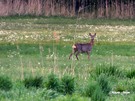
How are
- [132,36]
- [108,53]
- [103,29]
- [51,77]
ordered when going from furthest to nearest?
1. [103,29]
2. [132,36]
3. [108,53]
4. [51,77]

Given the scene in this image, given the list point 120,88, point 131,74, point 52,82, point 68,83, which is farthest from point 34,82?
point 131,74

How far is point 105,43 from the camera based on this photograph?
2616 cm

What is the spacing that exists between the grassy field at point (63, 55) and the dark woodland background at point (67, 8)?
0.67 metres

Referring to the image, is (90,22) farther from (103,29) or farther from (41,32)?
(41,32)

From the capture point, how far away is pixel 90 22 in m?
34.6

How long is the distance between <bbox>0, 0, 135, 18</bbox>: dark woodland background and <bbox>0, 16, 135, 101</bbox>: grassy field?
2.21 ft

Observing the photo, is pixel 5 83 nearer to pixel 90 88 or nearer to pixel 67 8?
pixel 90 88

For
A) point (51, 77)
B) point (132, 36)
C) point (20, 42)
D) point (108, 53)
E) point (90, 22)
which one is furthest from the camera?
point (90, 22)

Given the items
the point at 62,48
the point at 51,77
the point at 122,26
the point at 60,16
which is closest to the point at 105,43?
the point at 62,48

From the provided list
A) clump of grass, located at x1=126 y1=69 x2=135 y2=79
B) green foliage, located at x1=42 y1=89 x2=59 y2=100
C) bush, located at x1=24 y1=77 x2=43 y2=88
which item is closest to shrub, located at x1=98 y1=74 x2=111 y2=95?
green foliage, located at x1=42 y1=89 x2=59 y2=100

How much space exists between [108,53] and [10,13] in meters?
14.1

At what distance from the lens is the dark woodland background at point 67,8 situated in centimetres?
3609

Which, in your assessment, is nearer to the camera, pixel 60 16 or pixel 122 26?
pixel 122 26

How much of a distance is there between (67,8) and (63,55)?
15478 mm
